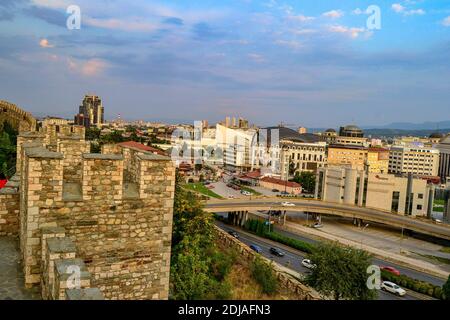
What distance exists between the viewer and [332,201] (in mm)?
64750

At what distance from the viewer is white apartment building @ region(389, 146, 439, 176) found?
134500 millimetres

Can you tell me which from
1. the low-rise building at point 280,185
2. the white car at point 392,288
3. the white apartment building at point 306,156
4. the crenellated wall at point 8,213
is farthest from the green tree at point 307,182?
the crenellated wall at point 8,213

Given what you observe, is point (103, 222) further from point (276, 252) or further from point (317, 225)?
point (317, 225)

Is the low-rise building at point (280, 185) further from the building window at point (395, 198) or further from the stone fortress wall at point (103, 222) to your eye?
the stone fortress wall at point (103, 222)

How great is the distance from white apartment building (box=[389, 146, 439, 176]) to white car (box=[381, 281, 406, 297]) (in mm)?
110799

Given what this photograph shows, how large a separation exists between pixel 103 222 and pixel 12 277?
172cm

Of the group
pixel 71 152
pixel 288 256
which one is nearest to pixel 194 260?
pixel 71 152

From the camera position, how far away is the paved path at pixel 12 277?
6.07 meters

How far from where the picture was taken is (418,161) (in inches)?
5344

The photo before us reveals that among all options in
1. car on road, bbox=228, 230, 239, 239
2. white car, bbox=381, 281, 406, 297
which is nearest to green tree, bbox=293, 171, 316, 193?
car on road, bbox=228, 230, 239, 239

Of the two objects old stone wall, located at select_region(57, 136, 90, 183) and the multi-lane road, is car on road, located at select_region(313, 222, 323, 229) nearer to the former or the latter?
the multi-lane road

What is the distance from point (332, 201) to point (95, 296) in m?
63.1
